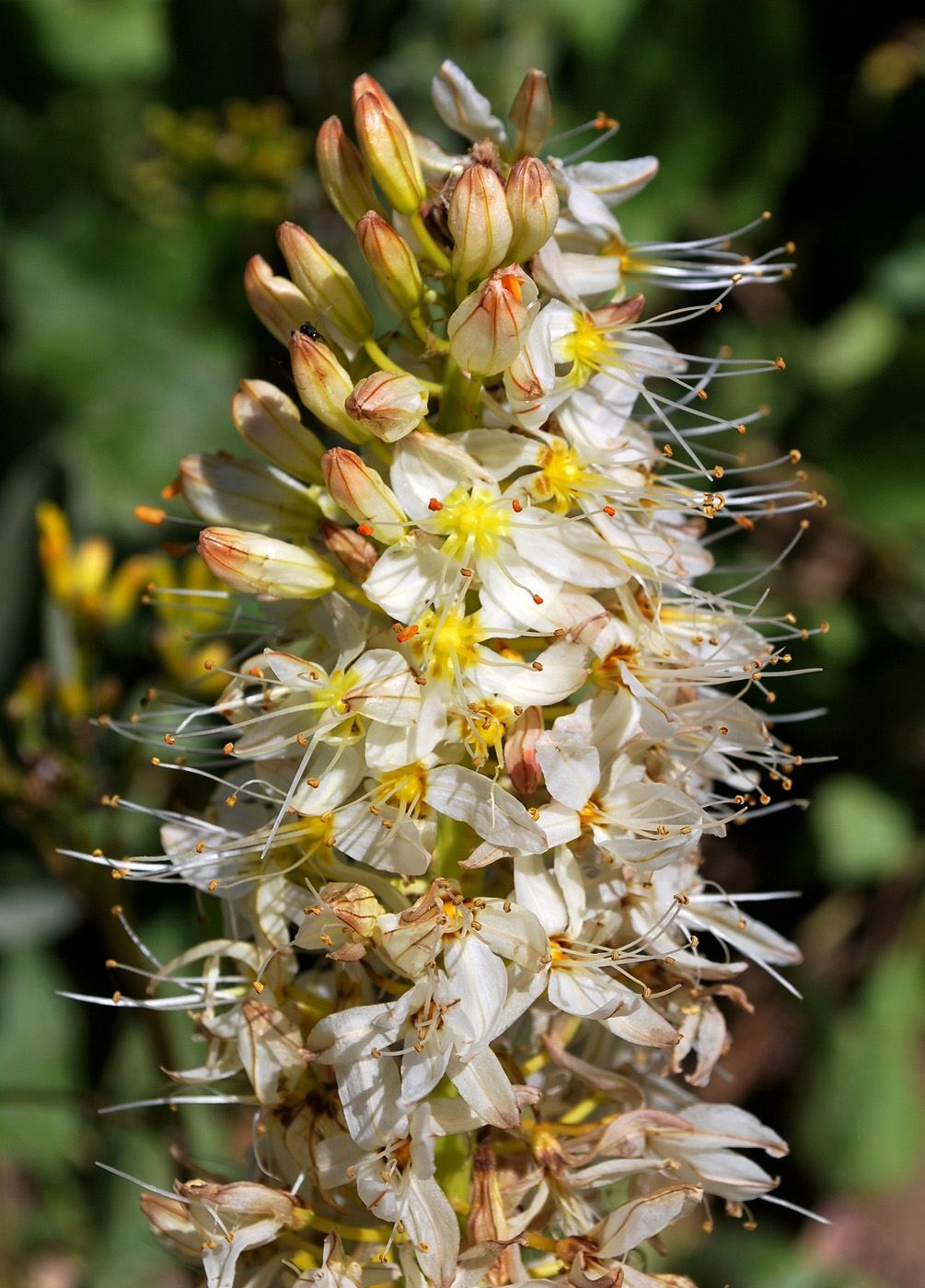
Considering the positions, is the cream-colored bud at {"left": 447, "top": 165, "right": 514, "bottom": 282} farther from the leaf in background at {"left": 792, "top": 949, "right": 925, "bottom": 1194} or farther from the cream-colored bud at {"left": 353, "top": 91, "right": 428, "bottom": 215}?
Result: the leaf in background at {"left": 792, "top": 949, "right": 925, "bottom": 1194}

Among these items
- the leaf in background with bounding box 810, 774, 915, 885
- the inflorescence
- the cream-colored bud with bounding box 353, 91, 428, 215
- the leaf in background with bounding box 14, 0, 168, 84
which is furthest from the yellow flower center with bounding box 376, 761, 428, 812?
the leaf in background with bounding box 14, 0, 168, 84

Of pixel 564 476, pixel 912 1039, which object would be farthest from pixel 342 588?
pixel 912 1039

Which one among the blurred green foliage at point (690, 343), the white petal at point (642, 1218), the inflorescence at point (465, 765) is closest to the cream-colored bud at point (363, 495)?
the inflorescence at point (465, 765)

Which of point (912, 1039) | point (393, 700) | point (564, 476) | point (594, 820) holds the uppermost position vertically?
point (564, 476)

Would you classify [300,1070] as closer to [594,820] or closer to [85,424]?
[594,820]

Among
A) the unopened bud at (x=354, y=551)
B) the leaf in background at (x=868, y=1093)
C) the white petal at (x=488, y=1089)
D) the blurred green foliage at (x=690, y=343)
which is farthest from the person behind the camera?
the leaf in background at (x=868, y=1093)

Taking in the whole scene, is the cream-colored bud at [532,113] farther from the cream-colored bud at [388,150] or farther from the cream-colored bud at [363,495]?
the cream-colored bud at [363,495]

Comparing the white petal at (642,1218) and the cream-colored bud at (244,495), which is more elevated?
the cream-colored bud at (244,495)
